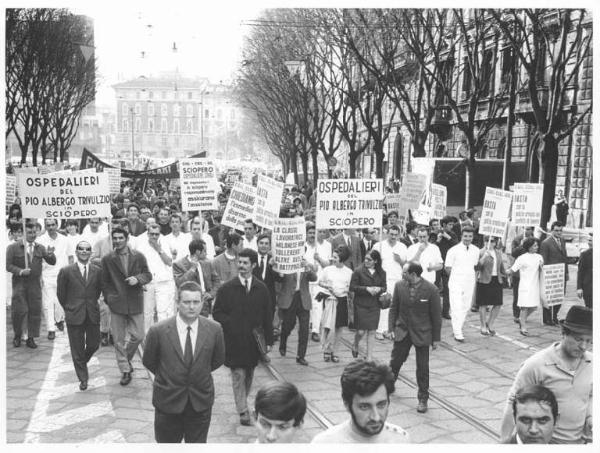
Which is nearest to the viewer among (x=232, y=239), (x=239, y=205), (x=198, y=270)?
(x=198, y=270)

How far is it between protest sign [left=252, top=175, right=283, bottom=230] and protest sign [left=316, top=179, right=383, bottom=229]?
2.31 ft

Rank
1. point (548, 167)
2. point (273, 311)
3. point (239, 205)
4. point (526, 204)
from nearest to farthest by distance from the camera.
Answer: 1. point (273, 311)
2. point (239, 205)
3. point (526, 204)
4. point (548, 167)

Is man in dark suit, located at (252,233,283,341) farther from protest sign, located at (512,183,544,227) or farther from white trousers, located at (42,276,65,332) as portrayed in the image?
protest sign, located at (512,183,544,227)

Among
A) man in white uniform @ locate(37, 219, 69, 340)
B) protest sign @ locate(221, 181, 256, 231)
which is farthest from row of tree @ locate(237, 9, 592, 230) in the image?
man in white uniform @ locate(37, 219, 69, 340)

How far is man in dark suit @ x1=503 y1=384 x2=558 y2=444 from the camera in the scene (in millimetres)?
3689

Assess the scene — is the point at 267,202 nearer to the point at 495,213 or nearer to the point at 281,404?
the point at 495,213

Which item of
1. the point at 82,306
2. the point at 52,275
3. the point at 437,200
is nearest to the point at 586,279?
the point at 437,200

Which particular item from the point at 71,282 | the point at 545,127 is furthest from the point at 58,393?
the point at 545,127

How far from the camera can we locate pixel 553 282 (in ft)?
33.3

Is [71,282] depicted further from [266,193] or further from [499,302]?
[499,302]

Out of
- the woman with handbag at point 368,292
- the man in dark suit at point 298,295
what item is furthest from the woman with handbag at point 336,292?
the woman with handbag at point 368,292

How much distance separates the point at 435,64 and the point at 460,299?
10.2 meters

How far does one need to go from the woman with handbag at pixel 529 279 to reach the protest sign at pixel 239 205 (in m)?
3.77

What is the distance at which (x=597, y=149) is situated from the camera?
16.6ft
